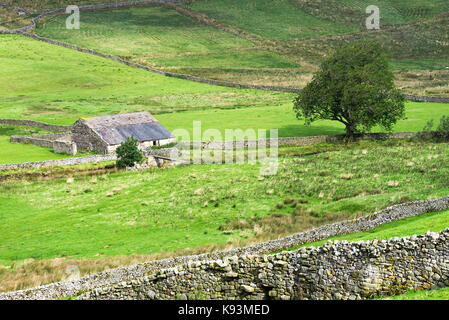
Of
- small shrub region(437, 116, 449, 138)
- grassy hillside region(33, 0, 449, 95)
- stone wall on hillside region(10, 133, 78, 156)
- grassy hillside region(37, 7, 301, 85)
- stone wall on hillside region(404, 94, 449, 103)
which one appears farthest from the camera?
grassy hillside region(33, 0, 449, 95)

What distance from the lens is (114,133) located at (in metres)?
68.6

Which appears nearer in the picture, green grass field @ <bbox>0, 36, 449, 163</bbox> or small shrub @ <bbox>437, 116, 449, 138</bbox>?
small shrub @ <bbox>437, 116, 449, 138</bbox>

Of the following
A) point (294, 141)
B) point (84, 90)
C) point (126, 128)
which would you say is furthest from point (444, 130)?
point (84, 90)

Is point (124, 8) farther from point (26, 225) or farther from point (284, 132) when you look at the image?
point (26, 225)

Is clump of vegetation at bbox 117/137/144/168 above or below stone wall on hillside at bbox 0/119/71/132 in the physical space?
below

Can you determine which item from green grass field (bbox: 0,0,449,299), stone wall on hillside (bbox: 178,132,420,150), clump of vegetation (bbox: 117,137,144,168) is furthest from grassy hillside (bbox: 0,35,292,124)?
clump of vegetation (bbox: 117,137,144,168)

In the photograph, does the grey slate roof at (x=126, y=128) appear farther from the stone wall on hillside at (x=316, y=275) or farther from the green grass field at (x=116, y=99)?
the stone wall on hillside at (x=316, y=275)

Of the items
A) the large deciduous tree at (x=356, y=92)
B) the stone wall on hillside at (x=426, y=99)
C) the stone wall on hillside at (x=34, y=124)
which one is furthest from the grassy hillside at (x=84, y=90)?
the large deciduous tree at (x=356, y=92)

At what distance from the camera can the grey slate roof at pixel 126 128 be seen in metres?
68.0

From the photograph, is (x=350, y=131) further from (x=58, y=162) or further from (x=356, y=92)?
(x=58, y=162)

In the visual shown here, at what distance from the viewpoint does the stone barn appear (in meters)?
67.5

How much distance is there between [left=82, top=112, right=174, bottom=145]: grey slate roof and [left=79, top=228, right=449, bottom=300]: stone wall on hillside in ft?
162

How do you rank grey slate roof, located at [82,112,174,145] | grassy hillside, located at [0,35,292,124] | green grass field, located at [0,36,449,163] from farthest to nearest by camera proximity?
1. grassy hillside, located at [0,35,292,124]
2. green grass field, located at [0,36,449,163]
3. grey slate roof, located at [82,112,174,145]

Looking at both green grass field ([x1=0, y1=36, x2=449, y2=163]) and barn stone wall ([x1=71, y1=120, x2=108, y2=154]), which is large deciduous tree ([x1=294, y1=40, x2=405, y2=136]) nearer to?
green grass field ([x1=0, y1=36, x2=449, y2=163])
